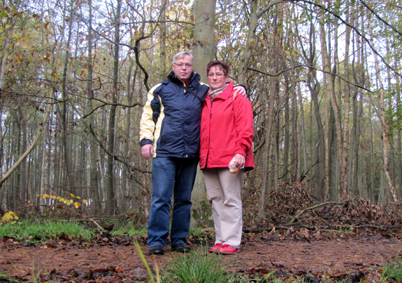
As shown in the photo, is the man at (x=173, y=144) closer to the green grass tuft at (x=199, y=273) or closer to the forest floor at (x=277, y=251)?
the forest floor at (x=277, y=251)

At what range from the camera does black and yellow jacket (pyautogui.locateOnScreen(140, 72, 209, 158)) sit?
11.5ft

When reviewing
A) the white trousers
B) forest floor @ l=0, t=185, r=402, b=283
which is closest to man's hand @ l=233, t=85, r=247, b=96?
the white trousers

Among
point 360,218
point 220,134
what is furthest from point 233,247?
point 360,218

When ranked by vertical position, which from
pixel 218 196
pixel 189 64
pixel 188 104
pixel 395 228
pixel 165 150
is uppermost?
pixel 189 64

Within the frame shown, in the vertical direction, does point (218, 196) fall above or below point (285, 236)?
above

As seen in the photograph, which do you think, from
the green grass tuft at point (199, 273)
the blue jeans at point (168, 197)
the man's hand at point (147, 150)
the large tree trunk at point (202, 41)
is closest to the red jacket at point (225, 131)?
the blue jeans at point (168, 197)

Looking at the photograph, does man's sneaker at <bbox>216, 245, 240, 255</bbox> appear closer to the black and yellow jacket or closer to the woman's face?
the black and yellow jacket

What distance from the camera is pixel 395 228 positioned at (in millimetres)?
→ 6469

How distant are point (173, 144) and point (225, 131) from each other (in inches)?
22.6

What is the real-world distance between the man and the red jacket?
0.13 metres

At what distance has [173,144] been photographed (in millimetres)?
3492

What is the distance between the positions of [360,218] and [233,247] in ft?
14.2

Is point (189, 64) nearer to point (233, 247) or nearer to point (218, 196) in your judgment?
point (218, 196)

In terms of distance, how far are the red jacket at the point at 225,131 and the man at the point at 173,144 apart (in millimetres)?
129
